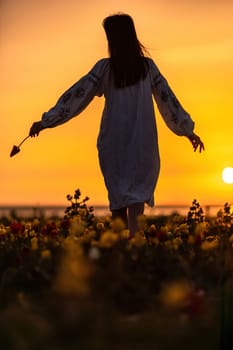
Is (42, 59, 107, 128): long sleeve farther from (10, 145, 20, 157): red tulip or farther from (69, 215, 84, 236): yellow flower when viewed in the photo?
(69, 215, 84, 236): yellow flower

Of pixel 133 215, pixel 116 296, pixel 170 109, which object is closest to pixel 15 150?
pixel 133 215

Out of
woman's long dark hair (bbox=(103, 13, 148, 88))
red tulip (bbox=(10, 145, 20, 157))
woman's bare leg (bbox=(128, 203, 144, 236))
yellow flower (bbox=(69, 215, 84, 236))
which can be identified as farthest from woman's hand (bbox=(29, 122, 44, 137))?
yellow flower (bbox=(69, 215, 84, 236))

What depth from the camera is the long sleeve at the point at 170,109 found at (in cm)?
873

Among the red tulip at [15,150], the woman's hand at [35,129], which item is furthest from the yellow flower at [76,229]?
the woman's hand at [35,129]

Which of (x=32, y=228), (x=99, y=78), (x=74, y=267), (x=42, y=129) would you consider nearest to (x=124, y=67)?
(x=99, y=78)

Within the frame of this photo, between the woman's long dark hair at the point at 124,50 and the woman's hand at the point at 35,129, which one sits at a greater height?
the woman's long dark hair at the point at 124,50

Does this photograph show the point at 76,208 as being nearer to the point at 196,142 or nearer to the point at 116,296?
the point at 196,142

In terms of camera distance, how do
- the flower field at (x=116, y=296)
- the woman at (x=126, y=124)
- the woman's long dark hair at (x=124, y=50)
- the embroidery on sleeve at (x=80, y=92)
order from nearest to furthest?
the flower field at (x=116, y=296) < the woman's long dark hair at (x=124, y=50) < the woman at (x=126, y=124) < the embroidery on sleeve at (x=80, y=92)

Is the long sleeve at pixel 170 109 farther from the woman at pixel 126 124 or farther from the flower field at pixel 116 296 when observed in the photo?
the flower field at pixel 116 296

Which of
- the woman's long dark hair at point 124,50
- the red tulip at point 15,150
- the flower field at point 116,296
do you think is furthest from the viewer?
the woman's long dark hair at point 124,50

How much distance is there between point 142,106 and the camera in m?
8.57

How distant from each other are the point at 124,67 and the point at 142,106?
0.39 metres

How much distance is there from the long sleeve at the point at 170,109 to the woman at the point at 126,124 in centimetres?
1

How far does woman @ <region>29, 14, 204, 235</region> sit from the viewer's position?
27.9 feet
